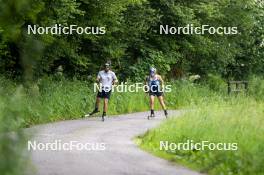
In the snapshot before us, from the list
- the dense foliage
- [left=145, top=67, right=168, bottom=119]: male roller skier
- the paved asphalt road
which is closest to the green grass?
the paved asphalt road

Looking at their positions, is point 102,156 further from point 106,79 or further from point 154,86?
point 154,86

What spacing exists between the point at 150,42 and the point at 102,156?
18683mm

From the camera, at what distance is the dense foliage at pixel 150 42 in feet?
73.7

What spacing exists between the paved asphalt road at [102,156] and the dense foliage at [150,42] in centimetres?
254

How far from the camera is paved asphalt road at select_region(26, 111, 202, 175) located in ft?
33.9

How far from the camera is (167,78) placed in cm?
3173

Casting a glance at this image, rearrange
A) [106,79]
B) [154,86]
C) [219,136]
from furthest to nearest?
[154,86] → [106,79] → [219,136]

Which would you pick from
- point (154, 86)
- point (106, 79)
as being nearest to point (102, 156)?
point (106, 79)

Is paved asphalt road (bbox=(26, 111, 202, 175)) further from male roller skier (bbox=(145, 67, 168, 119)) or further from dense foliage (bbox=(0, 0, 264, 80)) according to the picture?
male roller skier (bbox=(145, 67, 168, 119))

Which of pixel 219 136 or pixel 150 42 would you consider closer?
pixel 219 136

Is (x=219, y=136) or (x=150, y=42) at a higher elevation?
(x=150, y=42)

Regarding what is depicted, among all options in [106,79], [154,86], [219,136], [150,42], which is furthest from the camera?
[150,42]

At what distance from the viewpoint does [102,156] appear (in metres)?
11.9

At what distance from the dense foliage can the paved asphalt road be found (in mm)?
2536
